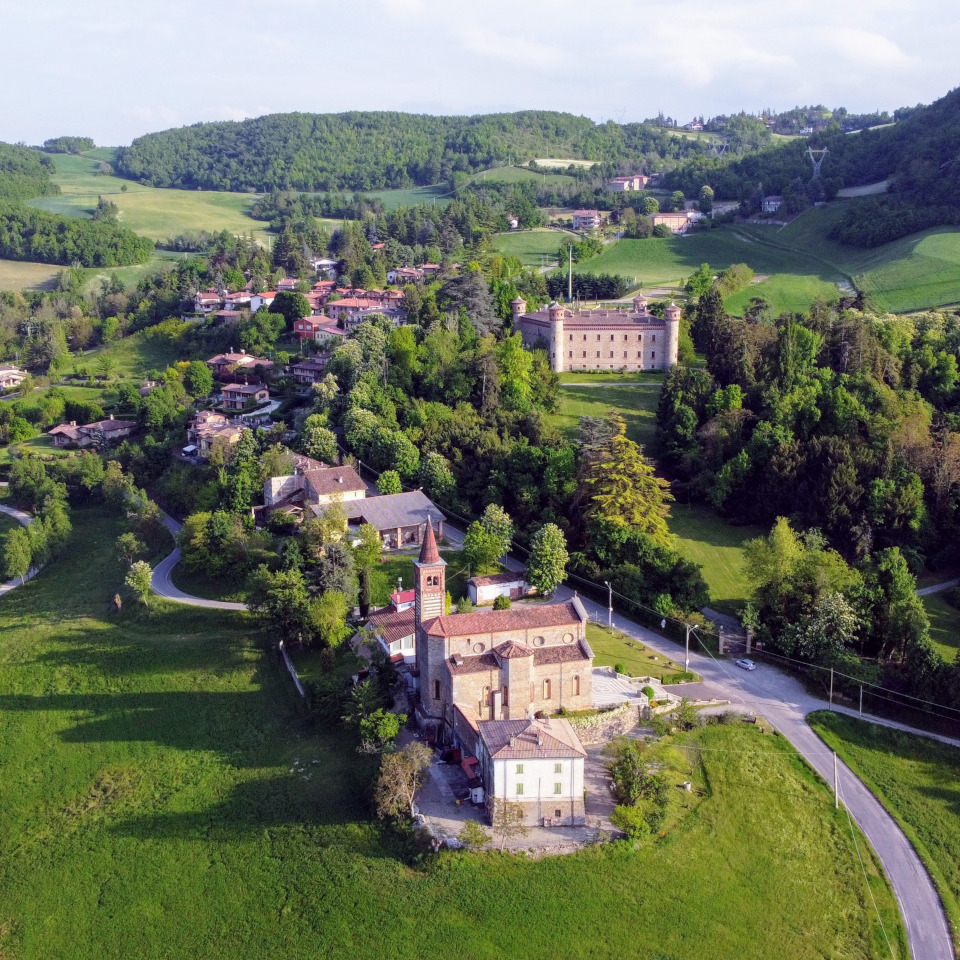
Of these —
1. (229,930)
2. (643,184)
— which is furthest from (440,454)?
(643,184)

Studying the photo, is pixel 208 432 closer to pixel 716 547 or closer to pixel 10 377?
pixel 10 377

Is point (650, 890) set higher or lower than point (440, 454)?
lower

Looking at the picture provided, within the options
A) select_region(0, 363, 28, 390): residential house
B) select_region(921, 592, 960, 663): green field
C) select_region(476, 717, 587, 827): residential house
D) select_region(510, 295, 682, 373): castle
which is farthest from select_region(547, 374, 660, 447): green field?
select_region(0, 363, 28, 390): residential house

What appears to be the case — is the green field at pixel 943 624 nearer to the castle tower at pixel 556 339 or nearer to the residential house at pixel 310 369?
the castle tower at pixel 556 339

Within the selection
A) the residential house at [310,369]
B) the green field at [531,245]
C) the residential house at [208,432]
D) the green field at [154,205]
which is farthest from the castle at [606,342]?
the green field at [154,205]

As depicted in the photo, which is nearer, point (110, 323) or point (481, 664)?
point (481, 664)

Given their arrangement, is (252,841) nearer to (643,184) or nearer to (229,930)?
(229,930)
